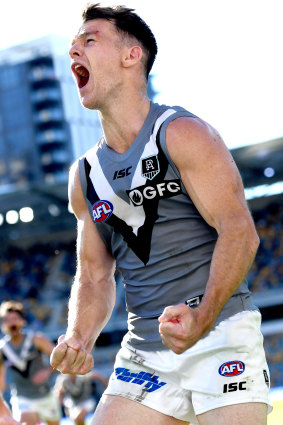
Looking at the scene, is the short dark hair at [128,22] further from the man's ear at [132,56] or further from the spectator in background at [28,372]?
the spectator in background at [28,372]

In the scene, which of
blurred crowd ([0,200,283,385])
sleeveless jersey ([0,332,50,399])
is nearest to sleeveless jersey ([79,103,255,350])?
sleeveless jersey ([0,332,50,399])

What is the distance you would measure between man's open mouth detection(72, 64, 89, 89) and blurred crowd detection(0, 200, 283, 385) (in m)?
20.6

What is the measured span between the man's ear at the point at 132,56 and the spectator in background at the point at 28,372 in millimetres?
7201

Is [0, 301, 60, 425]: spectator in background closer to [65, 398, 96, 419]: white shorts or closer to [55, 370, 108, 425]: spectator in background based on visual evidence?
[65, 398, 96, 419]: white shorts

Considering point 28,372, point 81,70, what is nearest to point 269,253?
point 28,372

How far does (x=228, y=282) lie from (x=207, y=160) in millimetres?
507

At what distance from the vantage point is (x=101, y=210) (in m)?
3.70

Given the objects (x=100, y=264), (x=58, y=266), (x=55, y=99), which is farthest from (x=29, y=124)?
(x=100, y=264)

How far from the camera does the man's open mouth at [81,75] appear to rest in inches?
144

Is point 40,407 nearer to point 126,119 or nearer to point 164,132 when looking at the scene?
point 126,119

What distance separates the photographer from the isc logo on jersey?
3.47 meters

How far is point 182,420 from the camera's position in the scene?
11.8ft

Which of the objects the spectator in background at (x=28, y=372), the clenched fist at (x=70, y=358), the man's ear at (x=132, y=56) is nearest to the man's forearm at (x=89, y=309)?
the clenched fist at (x=70, y=358)

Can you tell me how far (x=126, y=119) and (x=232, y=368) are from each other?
3.96 feet
